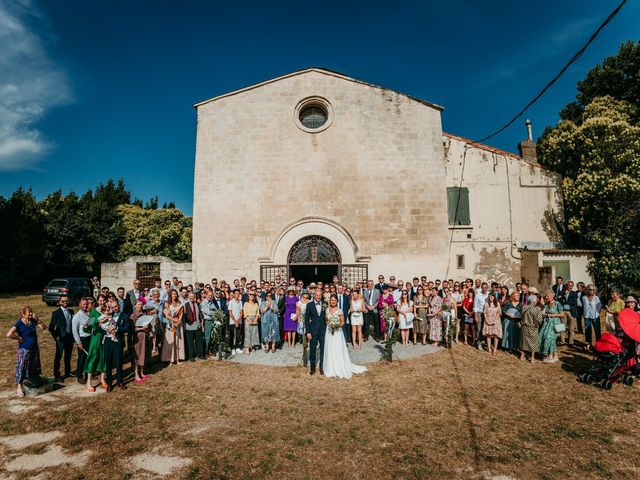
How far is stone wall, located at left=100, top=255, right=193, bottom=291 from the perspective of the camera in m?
15.2

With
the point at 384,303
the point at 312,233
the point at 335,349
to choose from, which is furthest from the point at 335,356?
the point at 312,233

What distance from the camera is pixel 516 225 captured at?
14.7m

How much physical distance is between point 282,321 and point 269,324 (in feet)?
2.73

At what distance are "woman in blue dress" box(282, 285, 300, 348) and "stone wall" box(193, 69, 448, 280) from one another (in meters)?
4.13

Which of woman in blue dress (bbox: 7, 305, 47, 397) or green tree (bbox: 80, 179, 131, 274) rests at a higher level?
green tree (bbox: 80, 179, 131, 274)

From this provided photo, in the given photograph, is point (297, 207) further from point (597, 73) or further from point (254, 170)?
point (597, 73)

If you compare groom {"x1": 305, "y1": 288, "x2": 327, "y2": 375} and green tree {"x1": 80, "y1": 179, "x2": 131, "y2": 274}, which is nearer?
groom {"x1": 305, "y1": 288, "x2": 327, "y2": 375}

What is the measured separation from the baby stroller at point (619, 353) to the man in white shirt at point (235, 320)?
843 cm

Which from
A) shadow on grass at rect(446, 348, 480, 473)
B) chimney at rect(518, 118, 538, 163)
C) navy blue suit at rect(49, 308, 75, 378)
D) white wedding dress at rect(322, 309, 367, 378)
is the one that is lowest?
shadow on grass at rect(446, 348, 480, 473)

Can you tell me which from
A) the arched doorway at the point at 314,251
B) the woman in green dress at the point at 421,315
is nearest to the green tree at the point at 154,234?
the arched doorway at the point at 314,251

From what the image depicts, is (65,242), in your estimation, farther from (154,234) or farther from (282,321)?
(282,321)

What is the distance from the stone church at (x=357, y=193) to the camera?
14391mm

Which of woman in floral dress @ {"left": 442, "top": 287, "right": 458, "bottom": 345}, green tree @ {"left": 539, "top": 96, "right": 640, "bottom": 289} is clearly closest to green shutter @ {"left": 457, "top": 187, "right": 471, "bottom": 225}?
green tree @ {"left": 539, "top": 96, "right": 640, "bottom": 289}

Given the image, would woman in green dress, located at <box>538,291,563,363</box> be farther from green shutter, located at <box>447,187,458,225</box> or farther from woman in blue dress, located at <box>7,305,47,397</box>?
woman in blue dress, located at <box>7,305,47,397</box>
